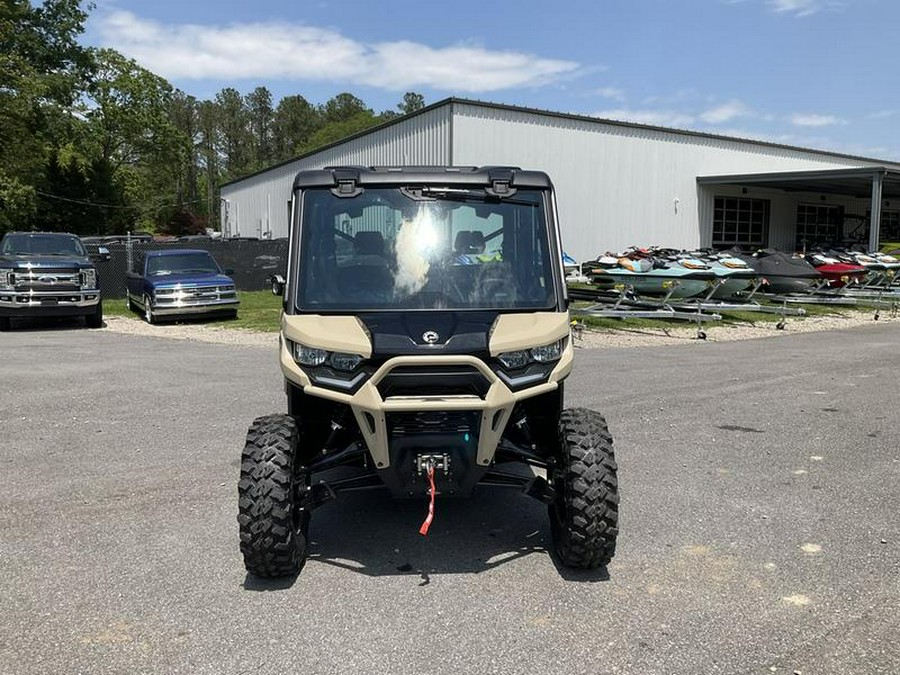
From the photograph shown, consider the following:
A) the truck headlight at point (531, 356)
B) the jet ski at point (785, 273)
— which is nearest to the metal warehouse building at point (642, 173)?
the jet ski at point (785, 273)

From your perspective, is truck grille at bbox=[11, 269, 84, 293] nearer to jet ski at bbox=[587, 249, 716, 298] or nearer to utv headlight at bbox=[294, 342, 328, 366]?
jet ski at bbox=[587, 249, 716, 298]

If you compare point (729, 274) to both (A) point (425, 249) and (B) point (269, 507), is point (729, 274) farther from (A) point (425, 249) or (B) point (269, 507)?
(B) point (269, 507)

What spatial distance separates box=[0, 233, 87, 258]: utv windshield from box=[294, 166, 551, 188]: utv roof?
14.5m

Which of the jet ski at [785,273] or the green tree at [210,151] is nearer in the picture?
the jet ski at [785,273]

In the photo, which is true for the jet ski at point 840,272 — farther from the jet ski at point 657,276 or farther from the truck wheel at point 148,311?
the truck wheel at point 148,311

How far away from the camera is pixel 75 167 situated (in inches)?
2115

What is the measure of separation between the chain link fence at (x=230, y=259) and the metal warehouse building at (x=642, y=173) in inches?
202

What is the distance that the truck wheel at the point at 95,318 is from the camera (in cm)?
1652

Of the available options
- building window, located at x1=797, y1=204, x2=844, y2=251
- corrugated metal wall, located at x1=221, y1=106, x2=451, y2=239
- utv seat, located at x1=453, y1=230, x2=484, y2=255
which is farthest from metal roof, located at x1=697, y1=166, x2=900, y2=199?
utv seat, located at x1=453, y1=230, x2=484, y2=255

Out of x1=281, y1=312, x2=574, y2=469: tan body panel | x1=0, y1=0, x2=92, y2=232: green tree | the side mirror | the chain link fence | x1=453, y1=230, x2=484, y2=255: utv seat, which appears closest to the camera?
x1=281, y1=312, x2=574, y2=469: tan body panel

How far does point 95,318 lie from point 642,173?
20130mm

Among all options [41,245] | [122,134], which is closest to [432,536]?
[41,245]

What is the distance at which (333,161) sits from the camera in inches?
1264

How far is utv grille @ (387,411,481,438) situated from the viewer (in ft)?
12.9
